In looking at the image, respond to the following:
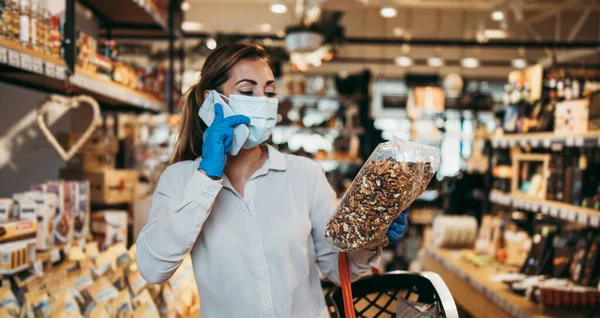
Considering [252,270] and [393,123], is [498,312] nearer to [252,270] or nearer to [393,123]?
[252,270]

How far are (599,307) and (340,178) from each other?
528 cm

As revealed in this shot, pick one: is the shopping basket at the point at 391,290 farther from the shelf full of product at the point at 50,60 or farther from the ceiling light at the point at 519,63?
the ceiling light at the point at 519,63

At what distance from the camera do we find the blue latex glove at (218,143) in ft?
5.08

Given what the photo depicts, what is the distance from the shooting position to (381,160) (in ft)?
4.52

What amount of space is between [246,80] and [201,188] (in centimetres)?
39

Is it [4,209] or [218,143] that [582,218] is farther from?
[4,209]

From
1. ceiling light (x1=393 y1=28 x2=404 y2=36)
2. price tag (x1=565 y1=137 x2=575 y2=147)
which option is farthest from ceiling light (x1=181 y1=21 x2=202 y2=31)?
price tag (x1=565 y1=137 x2=575 y2=147)

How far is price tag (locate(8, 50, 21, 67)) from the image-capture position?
1688 millimetres

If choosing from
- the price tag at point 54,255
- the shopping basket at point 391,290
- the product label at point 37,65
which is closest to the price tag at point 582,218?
the shopping basket at point 391,290

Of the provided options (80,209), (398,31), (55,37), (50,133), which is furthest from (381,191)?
(398,31)

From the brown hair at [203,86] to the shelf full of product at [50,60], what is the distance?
542 mm

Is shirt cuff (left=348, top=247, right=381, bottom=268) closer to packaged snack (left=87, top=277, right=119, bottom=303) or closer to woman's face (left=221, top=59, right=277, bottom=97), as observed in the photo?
woman's face (left=221, top=59, right=277, bottom=97)

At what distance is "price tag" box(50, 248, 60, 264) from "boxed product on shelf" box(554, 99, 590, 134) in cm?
296

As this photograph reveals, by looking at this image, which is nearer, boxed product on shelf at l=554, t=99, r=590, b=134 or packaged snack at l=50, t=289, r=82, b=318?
packaged snack at l=50, t=289, r=82, b=318
